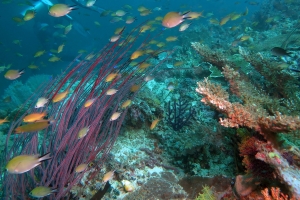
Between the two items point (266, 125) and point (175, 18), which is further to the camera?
point (175, 18)

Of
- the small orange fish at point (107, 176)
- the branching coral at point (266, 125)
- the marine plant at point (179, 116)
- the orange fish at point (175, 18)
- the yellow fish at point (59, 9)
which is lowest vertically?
the marine plant at point (179, 116)

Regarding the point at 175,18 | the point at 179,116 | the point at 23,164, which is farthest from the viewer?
the point at 179,116

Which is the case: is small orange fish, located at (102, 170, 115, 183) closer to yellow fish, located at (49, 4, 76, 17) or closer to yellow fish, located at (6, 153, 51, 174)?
yellow fish, located at (6, 153, 51, 174)

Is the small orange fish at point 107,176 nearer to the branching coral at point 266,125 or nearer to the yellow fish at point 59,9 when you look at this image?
the branching coral at point 266,125

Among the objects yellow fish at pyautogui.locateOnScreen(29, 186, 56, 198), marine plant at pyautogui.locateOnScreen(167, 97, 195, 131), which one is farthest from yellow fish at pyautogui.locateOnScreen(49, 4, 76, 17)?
yellow fish at pyautogui.locateOnScreen(29, 186, 56, 198)

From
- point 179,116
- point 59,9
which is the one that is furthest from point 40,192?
point 59,9

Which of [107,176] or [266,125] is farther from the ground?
[266,125]

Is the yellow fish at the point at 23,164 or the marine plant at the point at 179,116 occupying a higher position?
the yellow fish at the point at 23,164

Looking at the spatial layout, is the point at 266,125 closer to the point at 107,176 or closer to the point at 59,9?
the point at 107,176

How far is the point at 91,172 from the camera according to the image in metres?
3.20

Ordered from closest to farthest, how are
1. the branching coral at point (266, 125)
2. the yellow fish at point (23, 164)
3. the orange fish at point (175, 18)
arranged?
the branching coral at point (266, 125) < the yellow fish at point (23, 164) < the orange fish at point (175, 18)

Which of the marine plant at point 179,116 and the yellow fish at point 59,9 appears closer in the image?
the marine plant at point 179,116

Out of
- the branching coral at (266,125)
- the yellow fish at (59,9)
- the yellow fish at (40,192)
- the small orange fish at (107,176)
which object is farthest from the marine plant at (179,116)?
the yellow fish at (59,9)

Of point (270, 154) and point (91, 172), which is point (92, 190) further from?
point (270, 154)
